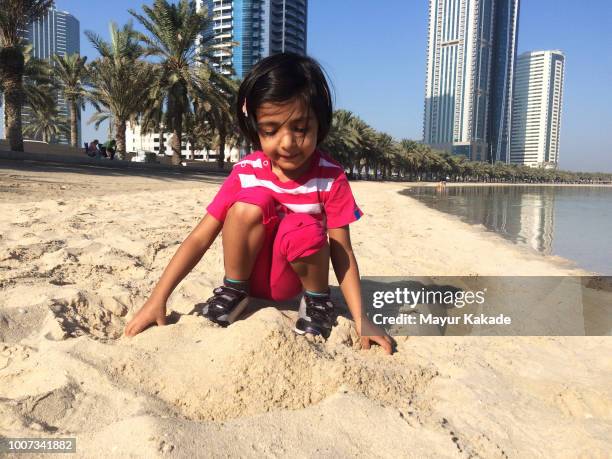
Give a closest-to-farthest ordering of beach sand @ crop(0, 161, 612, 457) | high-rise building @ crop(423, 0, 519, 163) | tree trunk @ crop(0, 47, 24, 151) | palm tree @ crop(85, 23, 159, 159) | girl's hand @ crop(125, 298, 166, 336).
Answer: beach sand @ crop(0, 161, 612, 457) < girl's hand @ crop(125, 298, 166, 336) < tree trunk @ crop(0, 47, 24, 151) < palm tree @ crop(85, 23, 159, 159) < high-rise building @ crop(423, 0, 519, 163)

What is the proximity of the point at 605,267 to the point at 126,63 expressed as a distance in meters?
18.3

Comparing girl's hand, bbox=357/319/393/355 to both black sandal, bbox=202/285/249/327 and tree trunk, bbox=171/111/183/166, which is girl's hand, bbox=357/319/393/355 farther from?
tree trunk, bbox=171/111/183/166

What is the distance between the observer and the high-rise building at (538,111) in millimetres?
129125

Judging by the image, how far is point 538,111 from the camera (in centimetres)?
12938

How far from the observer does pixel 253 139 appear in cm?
177

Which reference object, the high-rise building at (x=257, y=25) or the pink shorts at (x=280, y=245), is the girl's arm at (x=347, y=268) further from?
the high-rise building at (x=257, y=25)

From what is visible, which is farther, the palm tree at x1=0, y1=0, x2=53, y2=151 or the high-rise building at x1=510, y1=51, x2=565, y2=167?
the high-rise building at x1=510, y1=51, x2=565, y2=167

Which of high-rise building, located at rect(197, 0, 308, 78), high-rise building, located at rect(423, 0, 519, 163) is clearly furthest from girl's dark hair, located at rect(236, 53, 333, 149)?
high-rise building, located at rect(423, 0, 519, 163)

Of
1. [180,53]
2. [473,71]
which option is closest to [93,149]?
[180,53]

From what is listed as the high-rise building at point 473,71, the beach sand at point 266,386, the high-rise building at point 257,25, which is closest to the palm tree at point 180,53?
the beach sand at point 266,386

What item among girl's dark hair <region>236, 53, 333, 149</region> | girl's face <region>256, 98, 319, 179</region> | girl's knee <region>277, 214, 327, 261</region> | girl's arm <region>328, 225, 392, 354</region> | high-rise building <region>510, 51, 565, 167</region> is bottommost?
girl's arm <region>328, 225, 392, 354</region>

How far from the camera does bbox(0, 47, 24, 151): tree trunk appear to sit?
12.7m

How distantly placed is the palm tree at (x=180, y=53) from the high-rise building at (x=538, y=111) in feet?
427

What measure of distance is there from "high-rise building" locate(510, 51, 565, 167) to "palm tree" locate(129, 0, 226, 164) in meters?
130
